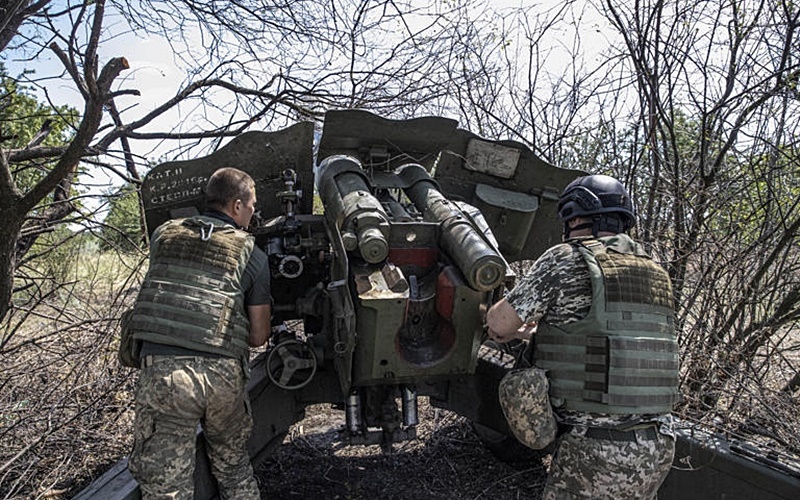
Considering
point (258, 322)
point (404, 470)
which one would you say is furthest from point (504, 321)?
point (404, 470)

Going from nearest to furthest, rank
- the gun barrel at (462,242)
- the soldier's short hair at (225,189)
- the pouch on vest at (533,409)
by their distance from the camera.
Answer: the pouch on vest at (533,409) → the gun barrel at (462,242) → the soldier's short hair at (225,189)

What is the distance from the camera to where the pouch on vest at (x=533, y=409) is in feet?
9.62

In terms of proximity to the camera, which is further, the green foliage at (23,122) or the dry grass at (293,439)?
the green foliage at (23,122)

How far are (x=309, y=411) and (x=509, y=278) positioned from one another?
10.6 ft

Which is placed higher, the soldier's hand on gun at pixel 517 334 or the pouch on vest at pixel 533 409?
the soldier's hand on gun at pixel 517 334

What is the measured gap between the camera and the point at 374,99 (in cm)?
605

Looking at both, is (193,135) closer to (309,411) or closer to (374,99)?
(374,99)

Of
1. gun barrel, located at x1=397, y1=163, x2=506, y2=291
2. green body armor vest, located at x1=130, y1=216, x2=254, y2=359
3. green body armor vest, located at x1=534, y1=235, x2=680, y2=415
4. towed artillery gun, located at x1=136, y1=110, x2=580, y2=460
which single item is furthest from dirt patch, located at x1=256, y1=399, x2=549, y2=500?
green body armor vest, located at x1=534, y1=235, x2=680, y2=415

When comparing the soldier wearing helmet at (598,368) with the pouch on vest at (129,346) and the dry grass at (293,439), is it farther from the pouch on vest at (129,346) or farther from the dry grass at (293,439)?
the pouch on vest at (129,346)

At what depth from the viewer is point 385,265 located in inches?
136

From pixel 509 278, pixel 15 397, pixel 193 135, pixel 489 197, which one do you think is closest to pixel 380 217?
pixel 509 278

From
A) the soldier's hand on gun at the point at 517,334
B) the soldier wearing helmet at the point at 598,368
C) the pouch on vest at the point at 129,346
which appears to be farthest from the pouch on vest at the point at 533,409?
the pouch on vest at the point at 129,346

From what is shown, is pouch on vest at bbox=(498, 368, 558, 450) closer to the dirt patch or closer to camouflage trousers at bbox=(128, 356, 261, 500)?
camouflage trousers at bbox=(128, 356, 261, 500)

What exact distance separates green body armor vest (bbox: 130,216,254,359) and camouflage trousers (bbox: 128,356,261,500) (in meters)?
0.10
